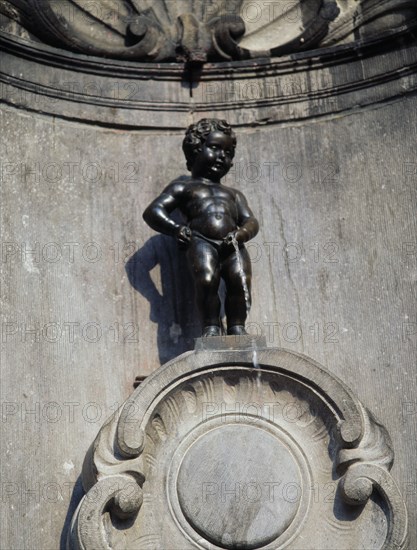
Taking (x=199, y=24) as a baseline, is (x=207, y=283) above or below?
below

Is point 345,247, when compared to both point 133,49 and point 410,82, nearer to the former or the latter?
point 410,82

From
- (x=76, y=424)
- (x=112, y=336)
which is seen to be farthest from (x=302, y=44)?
(x=76, y=424)

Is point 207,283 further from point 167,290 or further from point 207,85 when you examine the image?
point 207,85

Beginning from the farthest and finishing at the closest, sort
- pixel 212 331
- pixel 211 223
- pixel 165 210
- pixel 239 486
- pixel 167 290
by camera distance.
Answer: pixel 167 290 → pixel 165 210 → pixel 211 223 → pixel 212 331 → pixel 239 486

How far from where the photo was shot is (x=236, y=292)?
511 cm

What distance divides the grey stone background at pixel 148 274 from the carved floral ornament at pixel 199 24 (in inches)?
18.6

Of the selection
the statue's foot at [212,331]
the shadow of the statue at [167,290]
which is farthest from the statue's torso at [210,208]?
the statue's foot at [212,331]

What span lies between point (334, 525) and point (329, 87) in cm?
254

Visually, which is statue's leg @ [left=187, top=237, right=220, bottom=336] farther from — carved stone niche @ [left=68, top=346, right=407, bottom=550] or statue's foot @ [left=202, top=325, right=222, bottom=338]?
carved stone niche @ [left=68, top=346, right=407, bottom=550]

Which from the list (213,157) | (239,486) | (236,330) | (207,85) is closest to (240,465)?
(239,486)

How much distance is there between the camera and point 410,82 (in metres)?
5.93

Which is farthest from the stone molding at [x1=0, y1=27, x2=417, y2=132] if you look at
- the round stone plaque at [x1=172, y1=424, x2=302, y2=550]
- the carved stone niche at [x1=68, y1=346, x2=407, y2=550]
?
the round stone plaque at [x1=172, y1=424, x2=302, y2=550]

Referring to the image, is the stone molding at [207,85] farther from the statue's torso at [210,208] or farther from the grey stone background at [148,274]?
the statue's torso at [210,208]

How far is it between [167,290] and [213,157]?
726 millimetres
